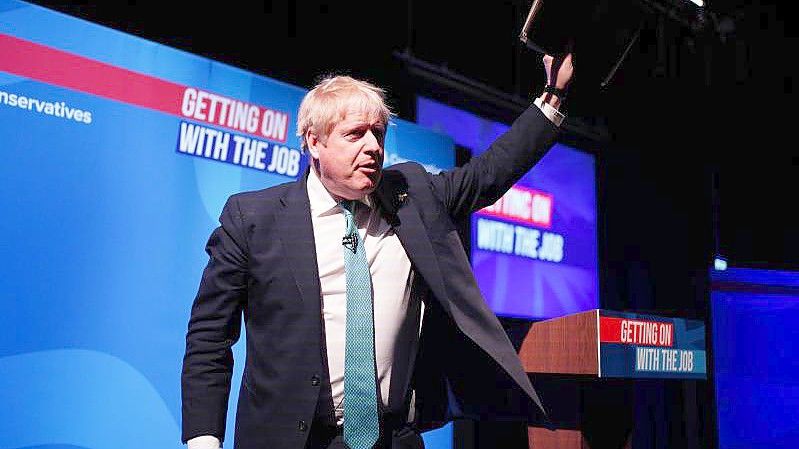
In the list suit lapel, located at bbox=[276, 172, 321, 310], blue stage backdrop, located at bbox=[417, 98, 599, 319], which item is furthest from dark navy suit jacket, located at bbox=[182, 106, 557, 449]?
blue stage backdrop, located at bbox=[417, 98, 599, 319]

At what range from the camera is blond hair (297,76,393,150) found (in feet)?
5.94

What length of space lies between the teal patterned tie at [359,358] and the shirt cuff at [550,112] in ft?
1.86

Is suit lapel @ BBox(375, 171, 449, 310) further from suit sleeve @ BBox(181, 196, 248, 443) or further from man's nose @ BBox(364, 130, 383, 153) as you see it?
suit sleeve @ BBox(181, 196, 248, 443)

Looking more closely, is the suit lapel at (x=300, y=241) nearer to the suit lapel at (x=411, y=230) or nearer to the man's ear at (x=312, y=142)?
the man's ear at (x=312, y=142)

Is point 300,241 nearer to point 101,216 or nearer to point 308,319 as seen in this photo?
point 308,319

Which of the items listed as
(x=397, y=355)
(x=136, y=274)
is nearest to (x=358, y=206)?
(x=397, y=355)

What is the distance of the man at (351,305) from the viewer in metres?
1.67

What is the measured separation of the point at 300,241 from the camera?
1760 millimetres

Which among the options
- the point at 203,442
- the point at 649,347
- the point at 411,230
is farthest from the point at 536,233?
the point at 203,442

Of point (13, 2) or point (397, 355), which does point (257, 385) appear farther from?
point (13, 2)

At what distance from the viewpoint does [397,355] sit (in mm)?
1786

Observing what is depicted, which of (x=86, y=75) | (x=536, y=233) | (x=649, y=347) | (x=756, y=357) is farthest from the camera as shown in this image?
(x=756, y=357)

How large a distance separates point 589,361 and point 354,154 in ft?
2.92

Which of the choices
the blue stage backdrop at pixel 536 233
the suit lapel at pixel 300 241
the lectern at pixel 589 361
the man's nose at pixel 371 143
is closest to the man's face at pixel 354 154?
the man's nose at pixel 371 143
